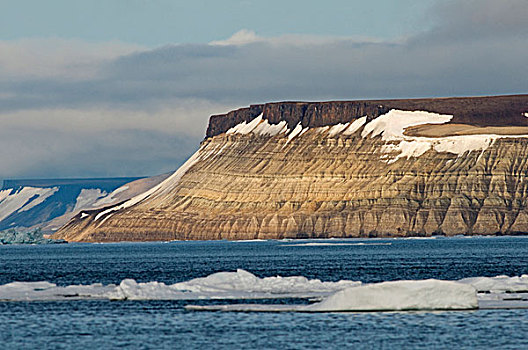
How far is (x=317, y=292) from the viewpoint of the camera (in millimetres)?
68500

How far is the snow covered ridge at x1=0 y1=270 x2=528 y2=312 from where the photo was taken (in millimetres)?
54656

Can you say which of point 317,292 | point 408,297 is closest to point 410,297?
point 408,297

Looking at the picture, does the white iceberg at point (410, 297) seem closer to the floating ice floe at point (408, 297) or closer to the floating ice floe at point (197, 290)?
the floating ice floe at point (408, 297)

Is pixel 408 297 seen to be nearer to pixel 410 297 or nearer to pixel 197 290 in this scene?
pixel 410 297

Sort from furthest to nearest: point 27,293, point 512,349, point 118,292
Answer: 1. point 27,293
2. point 118,292
3. point 512,349

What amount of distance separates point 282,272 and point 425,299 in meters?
48.7

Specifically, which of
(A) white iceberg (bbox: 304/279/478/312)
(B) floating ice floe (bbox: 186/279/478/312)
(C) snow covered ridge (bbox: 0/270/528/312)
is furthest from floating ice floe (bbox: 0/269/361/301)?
(A) white iceberg (bbox: 304/279/478/312)

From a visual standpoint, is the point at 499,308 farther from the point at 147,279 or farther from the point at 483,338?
the point at 147,279

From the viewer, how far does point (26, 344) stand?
46625mm

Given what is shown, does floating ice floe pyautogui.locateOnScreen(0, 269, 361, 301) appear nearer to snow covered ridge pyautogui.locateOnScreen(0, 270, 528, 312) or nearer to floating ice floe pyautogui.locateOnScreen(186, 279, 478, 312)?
snow covered ridge pyautogui.locateOnScreen(0, 270, 528, 312)

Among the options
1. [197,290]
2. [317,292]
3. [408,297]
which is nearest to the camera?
[408,297]

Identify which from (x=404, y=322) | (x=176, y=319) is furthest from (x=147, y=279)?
(x=404, y=322)

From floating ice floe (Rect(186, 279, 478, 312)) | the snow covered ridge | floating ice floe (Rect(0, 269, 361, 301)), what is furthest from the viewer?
floating ice floe (Rect(0, 269, 361, 301))

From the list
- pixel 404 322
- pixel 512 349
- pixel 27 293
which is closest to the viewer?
pixel 512 349
